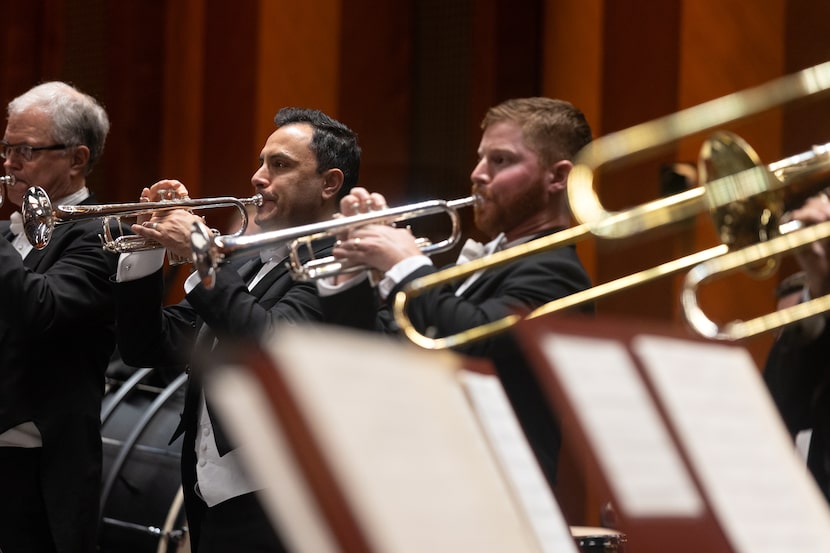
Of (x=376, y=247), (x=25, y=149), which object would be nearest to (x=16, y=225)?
(x=25, y=149)

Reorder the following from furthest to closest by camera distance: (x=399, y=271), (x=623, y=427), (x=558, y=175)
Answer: (x=558, y=175) < (x=399, y=271) < (x=623, y=427)

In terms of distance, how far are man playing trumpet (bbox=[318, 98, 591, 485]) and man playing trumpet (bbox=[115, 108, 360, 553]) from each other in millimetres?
198

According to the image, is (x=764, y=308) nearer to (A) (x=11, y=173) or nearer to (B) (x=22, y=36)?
(A) (x=11, y=173)

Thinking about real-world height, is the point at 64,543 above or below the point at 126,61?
below

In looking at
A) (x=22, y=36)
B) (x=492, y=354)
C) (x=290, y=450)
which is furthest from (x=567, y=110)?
(x=22, y=36)

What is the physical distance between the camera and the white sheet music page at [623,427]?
1.20 meters

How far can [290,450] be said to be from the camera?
0.97 m

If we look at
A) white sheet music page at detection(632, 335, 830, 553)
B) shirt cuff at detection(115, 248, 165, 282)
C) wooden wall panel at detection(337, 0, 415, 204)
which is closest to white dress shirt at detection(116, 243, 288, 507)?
shirt cuff at detection(115, 248, 165, 282)

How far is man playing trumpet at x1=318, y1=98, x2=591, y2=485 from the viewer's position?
2.35m

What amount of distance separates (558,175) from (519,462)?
4.69ft

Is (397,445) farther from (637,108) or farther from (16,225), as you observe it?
(637,108)

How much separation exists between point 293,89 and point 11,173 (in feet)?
6.16

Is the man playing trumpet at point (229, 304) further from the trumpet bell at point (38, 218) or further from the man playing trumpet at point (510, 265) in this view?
the trumpet bell at point (38, 218)

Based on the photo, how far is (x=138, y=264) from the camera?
9.07ft
